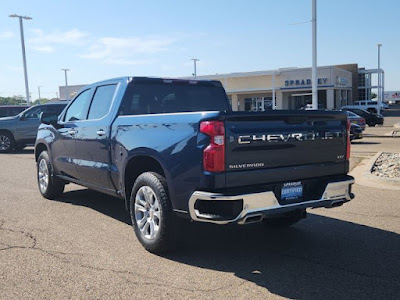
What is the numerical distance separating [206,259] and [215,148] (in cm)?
135

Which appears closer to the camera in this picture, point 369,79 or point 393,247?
point 393,247

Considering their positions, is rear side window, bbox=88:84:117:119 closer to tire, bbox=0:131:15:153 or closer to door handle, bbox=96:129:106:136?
door handle, bbox=96:129:106:136

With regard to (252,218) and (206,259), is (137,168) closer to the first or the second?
(206,259)

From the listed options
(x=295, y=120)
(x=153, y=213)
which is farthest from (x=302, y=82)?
(x=153, y=213)

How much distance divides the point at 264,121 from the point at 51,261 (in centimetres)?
268

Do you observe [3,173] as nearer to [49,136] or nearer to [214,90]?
[49,136]

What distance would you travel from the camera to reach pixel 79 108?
6.93m

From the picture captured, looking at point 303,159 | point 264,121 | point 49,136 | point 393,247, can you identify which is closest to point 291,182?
point 303,159

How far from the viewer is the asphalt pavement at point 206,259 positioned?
12.8 feet

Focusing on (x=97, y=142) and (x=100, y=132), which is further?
(x=97, y=142)

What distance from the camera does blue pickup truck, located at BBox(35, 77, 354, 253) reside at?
4.16 metres

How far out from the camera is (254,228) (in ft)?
19.6

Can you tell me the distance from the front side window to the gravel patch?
6248 millimetres

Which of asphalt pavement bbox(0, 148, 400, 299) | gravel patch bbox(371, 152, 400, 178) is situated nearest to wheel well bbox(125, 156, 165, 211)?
asphalt pavement bbox(0, 148, 400, 299)
